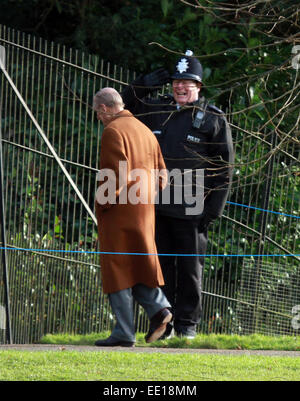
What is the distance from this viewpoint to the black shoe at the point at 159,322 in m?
7.79

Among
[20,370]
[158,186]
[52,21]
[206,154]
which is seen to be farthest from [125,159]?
[52,21]

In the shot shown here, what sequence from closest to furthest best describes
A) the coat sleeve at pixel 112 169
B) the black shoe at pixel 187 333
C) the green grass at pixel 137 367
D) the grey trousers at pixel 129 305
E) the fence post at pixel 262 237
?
1. the green grass at pixel 137 367
2. the coat sleeve at pixel 112 169
3. the grey trousers at pixel 129 305
4. the black shoe at pixel 187 333
5. the fence post at pixel 262 237

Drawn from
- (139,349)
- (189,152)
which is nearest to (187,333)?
(139,349)

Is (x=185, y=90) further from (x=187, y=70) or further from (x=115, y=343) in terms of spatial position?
(x=115, y=343)

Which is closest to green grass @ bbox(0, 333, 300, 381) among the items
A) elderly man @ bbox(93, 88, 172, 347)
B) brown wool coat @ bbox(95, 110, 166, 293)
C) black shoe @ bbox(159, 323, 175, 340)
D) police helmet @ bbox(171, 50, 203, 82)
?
elderly man @ bbox(93, 88, 172, 347)

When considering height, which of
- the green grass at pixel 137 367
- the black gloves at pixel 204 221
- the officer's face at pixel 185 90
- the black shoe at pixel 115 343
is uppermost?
the officer's face at pixel 185 90

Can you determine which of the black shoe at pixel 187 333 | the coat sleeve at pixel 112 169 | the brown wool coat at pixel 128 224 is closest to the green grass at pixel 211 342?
the black shoe at pixel 187 333

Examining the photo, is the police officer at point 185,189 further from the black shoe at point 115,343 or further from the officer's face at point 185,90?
the black shoe at point 115,343

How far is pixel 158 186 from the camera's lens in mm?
8133

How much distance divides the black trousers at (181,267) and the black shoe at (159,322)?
783mm

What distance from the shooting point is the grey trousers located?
7.79 meters

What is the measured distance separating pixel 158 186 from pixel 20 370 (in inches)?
79.3

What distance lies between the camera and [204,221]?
340 inches

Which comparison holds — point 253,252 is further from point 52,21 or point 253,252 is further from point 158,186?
point 52,21
